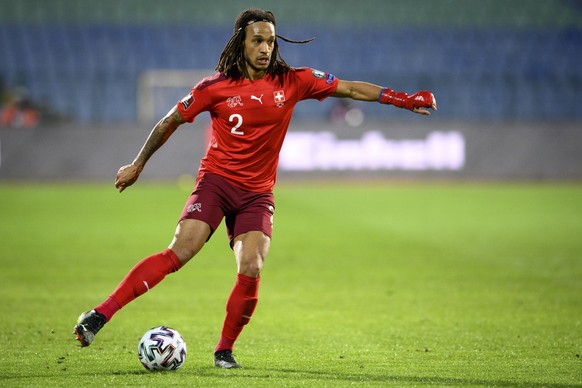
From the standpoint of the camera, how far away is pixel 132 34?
28.9 metres

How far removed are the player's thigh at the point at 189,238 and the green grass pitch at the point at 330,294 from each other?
0.76 meters

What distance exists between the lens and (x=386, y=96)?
649 cm

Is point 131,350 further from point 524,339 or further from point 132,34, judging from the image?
point 132,34

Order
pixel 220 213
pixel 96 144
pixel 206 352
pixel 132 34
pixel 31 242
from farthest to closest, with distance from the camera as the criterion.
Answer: pixel 132 34
pixel 96 144
pixel 31 242
pixel 206 352
pixel 220 213

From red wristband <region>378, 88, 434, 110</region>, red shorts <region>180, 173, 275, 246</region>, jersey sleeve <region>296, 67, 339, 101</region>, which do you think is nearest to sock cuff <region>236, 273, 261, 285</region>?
red shorts <region>180, 173, 275, 246</region>

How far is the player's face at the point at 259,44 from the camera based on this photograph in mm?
6184

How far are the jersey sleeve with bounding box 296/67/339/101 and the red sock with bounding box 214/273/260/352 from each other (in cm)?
138

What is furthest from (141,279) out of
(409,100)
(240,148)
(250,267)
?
(409,100)

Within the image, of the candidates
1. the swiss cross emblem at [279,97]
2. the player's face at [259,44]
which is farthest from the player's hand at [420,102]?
the player's face at [259,44]

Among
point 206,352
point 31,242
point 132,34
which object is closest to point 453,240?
point 31,242

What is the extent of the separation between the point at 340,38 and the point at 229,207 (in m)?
23.2

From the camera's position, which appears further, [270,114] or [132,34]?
[132,34]

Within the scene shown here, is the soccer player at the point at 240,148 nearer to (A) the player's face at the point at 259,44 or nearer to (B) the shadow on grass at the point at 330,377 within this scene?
(A) the player's face at the point at 259,44

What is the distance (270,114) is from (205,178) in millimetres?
624
